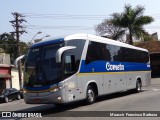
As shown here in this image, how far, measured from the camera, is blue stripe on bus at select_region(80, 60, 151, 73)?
17.7 meters

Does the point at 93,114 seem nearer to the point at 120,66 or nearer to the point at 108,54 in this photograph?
the point at 108,54

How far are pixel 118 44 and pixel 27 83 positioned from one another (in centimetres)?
807

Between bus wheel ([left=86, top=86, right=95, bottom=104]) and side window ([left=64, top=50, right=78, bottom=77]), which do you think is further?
bus wheel ([left=86, top=86, right=95, bottom=104])

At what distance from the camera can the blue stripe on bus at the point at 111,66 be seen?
17.7 meters

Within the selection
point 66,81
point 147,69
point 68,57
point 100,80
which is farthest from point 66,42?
point 147,69

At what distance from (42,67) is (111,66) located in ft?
19.8

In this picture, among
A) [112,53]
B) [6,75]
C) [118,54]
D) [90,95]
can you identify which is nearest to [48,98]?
[90,95]

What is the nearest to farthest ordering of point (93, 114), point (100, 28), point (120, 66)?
point (93, 114), point (120, 66), point (100, 28)

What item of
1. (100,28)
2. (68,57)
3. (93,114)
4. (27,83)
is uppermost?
(100,28)

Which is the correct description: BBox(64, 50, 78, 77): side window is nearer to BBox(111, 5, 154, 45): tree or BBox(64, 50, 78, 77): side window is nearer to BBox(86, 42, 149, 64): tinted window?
BBox(86, 42, 149, 64): tinted window

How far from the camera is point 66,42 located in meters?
16.3

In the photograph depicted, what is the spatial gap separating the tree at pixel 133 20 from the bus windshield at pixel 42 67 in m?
34.2

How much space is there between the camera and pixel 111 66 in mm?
20781

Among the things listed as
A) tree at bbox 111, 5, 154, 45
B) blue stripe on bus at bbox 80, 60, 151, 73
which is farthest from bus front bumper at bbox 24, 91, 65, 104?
tree at bbox 111, 5, 154, 45
